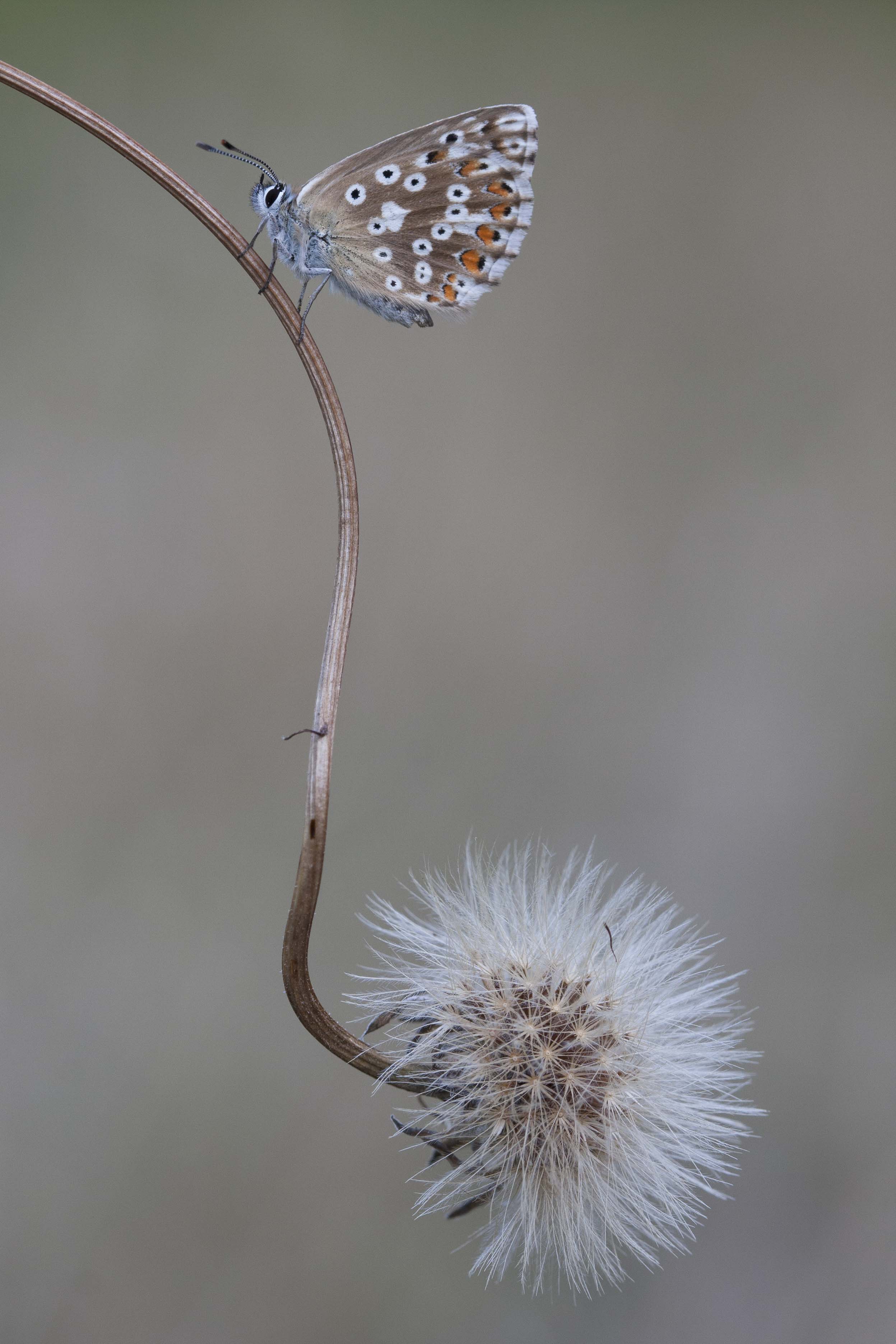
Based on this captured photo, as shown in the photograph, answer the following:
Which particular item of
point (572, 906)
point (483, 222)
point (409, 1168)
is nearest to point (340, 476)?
point (483, 222)

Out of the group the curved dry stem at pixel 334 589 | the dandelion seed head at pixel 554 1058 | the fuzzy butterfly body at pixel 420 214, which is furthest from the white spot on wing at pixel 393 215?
the dandelion seed head at pixel 554 1058

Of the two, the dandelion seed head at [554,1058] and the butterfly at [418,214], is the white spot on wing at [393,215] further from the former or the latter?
the dandelion seed head at [554,1058]

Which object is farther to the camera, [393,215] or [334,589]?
[393,215]

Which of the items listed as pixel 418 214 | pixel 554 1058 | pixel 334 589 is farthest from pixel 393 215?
pixel 554 1058

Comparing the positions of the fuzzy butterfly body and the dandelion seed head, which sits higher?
the fuzzy butterfly body

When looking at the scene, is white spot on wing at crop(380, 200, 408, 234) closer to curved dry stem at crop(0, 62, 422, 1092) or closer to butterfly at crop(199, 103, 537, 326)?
butterfly at crop(199, 103, 537, 326)

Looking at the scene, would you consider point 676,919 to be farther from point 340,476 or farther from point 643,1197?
point 340,476

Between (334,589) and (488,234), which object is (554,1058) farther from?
(488,234)

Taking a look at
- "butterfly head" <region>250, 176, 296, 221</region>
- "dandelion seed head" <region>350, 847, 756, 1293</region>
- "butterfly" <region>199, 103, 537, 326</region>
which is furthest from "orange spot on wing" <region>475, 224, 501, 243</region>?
"dandelion seed head" <region>350, 847, 756, 1293</region>
